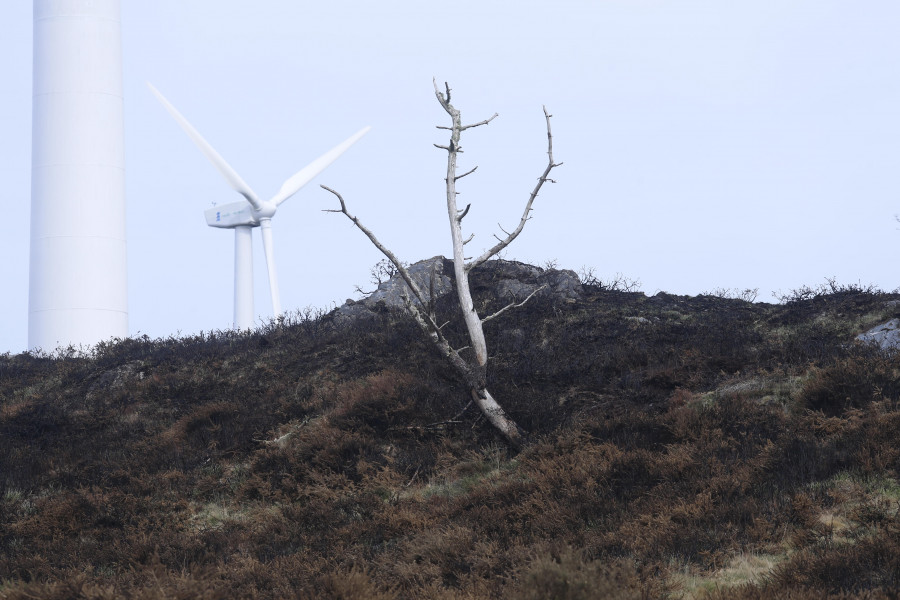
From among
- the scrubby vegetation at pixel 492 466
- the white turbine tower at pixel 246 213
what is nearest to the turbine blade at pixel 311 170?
the white turbine tower at pixel 246 213

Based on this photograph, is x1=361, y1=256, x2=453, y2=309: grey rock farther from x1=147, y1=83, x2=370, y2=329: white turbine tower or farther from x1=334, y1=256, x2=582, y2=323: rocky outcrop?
x1=147, y1=83, x2=370, y2=329: white turbine tower

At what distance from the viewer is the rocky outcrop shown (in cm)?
2358

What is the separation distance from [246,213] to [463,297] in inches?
1147

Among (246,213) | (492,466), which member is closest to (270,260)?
(246,213)

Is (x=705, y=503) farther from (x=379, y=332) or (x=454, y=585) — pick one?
(x=379, y=332)

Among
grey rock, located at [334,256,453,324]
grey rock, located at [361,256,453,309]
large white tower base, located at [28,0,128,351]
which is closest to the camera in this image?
grey rock, located at [334,256,453,324]

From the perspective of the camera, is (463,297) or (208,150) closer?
(463,297)

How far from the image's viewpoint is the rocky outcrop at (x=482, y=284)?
2358 cm

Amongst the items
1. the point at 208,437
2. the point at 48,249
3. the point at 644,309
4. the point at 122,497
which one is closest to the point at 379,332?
the point at 208,437

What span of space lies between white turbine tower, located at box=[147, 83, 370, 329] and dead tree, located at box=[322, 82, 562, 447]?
2165 cm

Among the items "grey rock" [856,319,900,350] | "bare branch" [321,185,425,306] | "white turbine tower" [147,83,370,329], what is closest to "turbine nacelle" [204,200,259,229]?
"white turbine tower" [147,83,370,329]

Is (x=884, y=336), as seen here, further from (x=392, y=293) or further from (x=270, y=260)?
(x=270, y=260)

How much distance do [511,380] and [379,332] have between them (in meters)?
5.81

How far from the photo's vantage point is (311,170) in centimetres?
4053
